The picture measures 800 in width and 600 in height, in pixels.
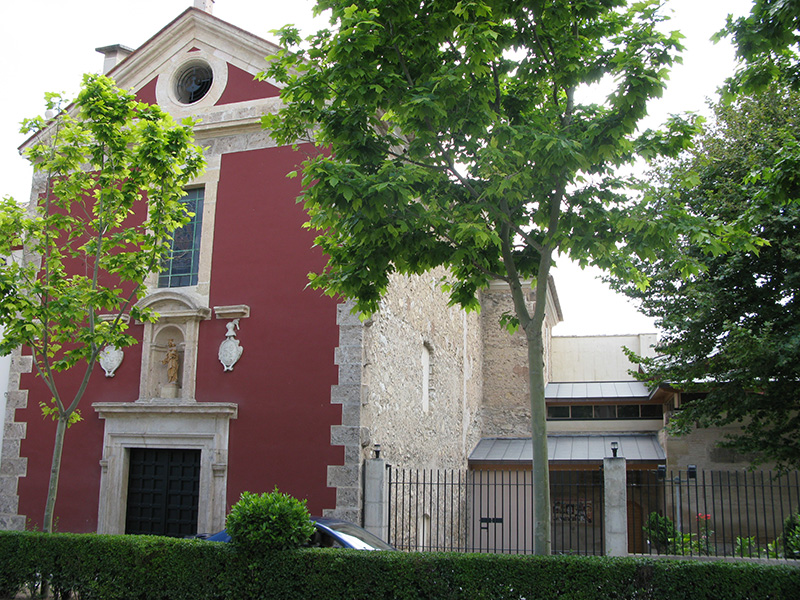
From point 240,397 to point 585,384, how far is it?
15968 millimetres

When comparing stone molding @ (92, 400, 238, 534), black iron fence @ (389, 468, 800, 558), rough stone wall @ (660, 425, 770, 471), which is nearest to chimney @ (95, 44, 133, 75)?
stone molding @ (92, 400, 238, 534)

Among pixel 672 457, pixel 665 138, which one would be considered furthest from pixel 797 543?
pixel 672 457

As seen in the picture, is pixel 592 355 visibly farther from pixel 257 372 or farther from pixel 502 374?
pixel 257 372

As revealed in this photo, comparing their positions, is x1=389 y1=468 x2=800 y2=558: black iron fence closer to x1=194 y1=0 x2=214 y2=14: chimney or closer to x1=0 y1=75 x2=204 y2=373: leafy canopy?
x1=0 y1=75 x2=204 y2=373: leafy canopy

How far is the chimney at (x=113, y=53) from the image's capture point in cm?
1545

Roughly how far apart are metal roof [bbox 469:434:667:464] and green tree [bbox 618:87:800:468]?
16.1ft

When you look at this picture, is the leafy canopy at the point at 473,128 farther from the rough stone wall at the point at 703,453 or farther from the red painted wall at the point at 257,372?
the rough stone wall at the point at 703,453

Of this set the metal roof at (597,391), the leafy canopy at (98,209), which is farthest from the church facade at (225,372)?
the metal roof at (597,391)

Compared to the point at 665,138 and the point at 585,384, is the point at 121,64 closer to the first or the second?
the point at 665,138

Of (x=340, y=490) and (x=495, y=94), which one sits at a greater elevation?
(x=495, y=94)

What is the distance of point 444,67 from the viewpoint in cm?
746

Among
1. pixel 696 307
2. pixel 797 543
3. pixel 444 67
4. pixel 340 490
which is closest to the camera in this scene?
pixel 444 67

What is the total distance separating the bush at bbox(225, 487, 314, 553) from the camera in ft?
25.7

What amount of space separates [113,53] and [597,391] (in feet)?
55.6
